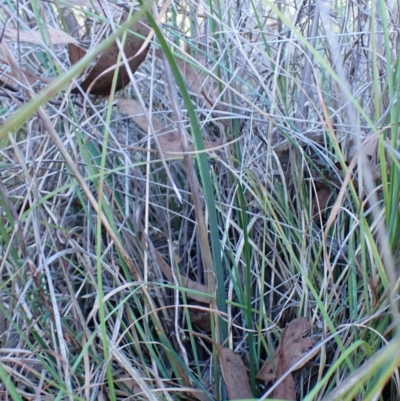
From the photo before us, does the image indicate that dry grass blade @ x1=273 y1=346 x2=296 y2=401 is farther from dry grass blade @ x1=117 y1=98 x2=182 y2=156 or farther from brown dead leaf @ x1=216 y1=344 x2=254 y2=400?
dry grass blade @ x1=117 y1=98 x2=182 y2=156

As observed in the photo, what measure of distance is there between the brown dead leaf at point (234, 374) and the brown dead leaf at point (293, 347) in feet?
0.09

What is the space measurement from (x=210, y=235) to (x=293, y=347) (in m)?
0.19

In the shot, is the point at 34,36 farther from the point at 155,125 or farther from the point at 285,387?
the point at 285,387

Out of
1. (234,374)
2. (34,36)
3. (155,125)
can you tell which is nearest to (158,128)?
(155,125)

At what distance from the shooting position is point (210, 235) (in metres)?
0.75

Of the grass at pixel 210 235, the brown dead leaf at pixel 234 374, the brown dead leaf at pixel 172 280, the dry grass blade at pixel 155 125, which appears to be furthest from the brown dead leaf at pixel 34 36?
the brown dead leaf at pixel 234 374

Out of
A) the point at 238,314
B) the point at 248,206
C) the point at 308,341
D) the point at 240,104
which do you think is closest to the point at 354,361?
the point at 308,341

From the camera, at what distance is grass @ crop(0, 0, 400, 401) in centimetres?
63

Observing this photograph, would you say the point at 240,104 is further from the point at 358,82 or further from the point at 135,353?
the point at 135,353

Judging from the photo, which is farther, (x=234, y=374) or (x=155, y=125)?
(x=155, y=125)

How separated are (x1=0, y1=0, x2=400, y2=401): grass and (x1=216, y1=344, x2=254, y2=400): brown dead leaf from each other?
0.02 metres

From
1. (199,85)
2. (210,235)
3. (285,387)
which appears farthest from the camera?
(199,85)

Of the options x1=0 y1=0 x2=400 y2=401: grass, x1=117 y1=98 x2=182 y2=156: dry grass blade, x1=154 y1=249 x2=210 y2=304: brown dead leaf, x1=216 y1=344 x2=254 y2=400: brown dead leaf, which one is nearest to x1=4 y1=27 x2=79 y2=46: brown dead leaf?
x1=0 y1=0 x2=400 y2=401: grass

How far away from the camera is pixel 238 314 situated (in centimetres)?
73
